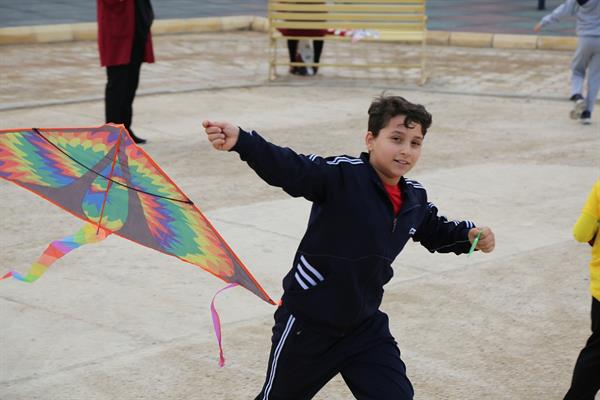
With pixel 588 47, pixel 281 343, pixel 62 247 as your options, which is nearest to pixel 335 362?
pixel 281 343

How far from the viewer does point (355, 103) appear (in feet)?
38.1

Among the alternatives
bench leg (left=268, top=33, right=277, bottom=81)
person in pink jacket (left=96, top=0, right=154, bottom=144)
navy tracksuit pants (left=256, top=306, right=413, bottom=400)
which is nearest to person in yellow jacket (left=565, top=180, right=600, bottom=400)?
navy tracksuit pants (left=256, top=306, right=413, bottom=400)

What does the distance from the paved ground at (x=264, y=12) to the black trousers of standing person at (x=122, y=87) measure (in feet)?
25.6

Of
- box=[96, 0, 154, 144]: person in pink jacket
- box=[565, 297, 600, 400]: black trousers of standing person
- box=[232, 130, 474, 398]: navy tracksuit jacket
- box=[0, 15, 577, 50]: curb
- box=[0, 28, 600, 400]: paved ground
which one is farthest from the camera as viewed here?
box=[0, 15, 577, 50]: curb

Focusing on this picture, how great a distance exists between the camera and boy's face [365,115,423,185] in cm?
354

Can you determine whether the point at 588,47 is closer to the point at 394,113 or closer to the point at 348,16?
the point at 348,16

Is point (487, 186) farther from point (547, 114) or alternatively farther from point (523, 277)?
point (547, 114)

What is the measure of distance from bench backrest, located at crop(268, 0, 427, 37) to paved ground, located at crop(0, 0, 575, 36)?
4789 millimetres

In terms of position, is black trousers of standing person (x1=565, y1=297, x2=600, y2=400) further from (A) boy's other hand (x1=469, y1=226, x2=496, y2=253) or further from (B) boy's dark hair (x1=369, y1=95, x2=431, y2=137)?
(B) boy's dark hair (x1=369, y1=95, x2=431, y2=137)

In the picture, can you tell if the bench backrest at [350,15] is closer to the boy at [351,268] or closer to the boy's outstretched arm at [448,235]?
the boy's outstretched arm at [448,235]

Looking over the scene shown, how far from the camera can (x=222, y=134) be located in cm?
323

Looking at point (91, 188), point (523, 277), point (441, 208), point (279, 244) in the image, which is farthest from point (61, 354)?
point (441, 208)

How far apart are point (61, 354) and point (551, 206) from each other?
401 centimetres

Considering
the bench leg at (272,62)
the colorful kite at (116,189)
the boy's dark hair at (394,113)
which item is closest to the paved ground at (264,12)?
the bench leg at (272,62)
